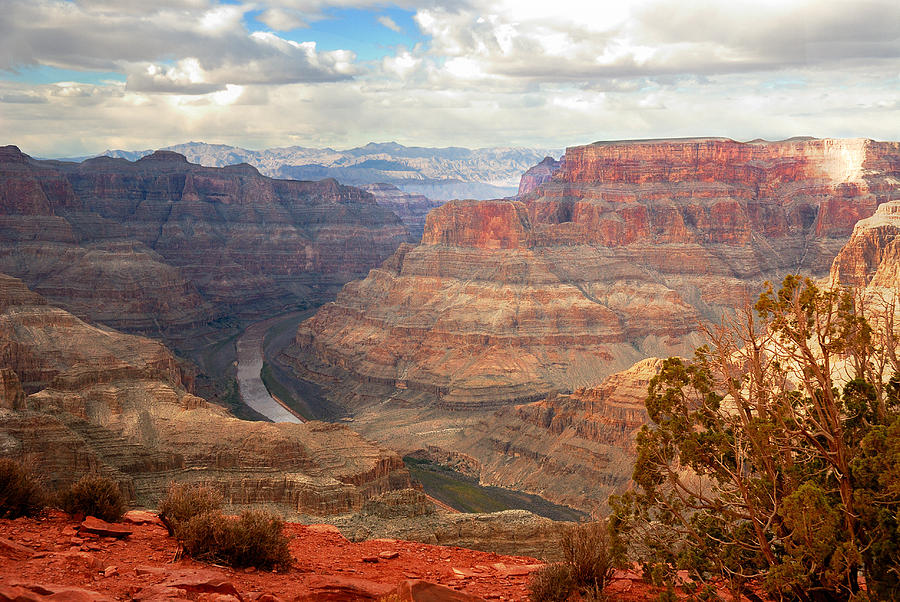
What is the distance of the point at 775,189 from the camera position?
7126 inches

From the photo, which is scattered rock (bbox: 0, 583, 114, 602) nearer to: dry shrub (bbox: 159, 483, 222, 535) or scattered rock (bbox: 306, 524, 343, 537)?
dry shrub (bbox: 159, 483, 222, 535)

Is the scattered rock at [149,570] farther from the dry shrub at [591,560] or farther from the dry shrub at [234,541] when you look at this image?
the dry shrub at [591,560]

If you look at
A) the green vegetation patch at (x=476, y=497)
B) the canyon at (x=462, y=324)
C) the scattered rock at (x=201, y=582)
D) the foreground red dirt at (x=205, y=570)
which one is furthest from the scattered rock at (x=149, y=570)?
the green vegetation patch at (x=476, y=497)

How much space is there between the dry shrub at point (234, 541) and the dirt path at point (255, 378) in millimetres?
94380

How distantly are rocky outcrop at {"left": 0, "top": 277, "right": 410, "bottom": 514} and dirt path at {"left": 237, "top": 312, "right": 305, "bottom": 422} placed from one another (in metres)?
45.5

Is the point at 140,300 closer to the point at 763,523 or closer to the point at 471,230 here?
the point at 471,230

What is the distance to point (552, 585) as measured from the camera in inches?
776

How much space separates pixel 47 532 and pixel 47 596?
724 cm

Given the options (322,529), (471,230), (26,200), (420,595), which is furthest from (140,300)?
(420,595)

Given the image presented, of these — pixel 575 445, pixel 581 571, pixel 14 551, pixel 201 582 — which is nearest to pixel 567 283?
pixel 575 445

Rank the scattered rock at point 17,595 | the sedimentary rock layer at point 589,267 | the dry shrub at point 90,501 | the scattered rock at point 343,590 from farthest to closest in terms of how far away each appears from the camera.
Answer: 1. the sedimentary rock layer at point 589,267
2. the dry shrub at point 90,501
3. the scattered rock at point 343,590
4. the scattered rock at point 17,595

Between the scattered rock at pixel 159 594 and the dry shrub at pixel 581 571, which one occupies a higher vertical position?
the scattered rock at pixel 159 594

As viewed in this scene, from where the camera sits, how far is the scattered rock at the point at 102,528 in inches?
850

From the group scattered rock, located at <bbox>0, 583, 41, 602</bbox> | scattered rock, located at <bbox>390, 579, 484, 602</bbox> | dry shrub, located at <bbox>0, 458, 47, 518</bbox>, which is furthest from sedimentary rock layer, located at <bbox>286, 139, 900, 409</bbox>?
scattered rock, located at <bbox>0, 583, 41, 602</bbox>
